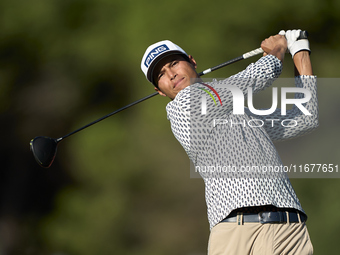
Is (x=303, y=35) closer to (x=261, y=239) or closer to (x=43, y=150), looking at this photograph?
(x=261, y=239)

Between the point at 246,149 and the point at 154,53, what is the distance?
0.53m

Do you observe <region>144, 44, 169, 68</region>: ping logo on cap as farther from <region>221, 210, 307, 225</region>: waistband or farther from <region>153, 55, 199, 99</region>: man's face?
<region>221, 210, 307, 225</region>: waistband

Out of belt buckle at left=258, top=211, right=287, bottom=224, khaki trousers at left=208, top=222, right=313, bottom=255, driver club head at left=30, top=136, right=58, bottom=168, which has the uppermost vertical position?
driver club head at left=30, top=136, right=58, bottom=168

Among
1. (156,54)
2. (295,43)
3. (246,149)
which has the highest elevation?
(156,54)

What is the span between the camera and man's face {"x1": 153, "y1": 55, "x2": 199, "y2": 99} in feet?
6.08

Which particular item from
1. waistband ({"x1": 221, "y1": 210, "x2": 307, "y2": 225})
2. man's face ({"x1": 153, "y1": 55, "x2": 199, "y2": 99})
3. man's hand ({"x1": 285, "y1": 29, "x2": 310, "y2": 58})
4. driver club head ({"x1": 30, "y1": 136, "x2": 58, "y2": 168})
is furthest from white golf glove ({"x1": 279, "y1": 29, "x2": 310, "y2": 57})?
driver club head ({"x1": 30, "y1": 136, "x2": 58, "y2": 168})

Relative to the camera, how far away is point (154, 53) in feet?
6.23

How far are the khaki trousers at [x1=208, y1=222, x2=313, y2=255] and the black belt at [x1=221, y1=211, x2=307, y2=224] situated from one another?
0.04 ft

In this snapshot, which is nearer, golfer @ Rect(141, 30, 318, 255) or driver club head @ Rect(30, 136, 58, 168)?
golfer @ Rect(141, 30, 318, 255)

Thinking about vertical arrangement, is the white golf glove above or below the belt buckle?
above

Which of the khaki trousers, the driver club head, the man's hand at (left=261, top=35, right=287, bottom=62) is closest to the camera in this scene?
the khaki trousers

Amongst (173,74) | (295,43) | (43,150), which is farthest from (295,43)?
(43,150)

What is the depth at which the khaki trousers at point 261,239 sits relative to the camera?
4.95ft

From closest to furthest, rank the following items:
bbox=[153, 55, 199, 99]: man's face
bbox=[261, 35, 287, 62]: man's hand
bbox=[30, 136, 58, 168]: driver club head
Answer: bbox=[261, 35, 287, 62]: man's hand
bbox=[153, 55, 199, 99]: man's face
bbox=[30, 136, 58, 168]: driver club head
